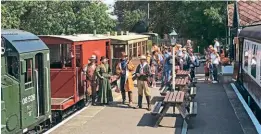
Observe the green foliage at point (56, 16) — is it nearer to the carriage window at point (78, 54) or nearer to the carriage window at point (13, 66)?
the carriage window at point (78, 54)

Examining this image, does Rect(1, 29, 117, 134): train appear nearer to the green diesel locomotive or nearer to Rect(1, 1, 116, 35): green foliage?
the green diesel locomotive

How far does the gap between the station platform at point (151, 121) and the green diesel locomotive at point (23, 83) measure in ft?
2.96

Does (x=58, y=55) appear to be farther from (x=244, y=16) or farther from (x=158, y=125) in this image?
(x=244, y=16)

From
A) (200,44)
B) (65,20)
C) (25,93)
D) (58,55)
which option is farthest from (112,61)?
(200,44)

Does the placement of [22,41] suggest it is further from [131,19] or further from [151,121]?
[131,19]

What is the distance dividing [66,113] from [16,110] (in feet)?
14.9

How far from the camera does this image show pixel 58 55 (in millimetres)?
13453

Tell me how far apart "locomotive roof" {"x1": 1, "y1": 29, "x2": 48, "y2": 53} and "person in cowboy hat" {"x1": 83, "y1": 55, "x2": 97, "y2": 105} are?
12.0ft

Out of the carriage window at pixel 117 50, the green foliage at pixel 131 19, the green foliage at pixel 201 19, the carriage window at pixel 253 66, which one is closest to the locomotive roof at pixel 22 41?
the carriage window at pixel 253 66

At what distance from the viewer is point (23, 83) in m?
8.93

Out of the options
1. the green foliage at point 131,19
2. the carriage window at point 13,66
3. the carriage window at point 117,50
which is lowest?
the carriage window at point 13,66

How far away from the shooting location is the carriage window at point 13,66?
8.69 metres

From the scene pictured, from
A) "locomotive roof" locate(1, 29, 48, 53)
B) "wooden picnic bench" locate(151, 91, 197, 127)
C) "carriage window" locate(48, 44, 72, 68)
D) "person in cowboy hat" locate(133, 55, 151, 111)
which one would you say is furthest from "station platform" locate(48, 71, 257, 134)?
"locomotive roof" locate(1, 29, 48, 53)

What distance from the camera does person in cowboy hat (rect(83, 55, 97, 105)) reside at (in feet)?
46.0
